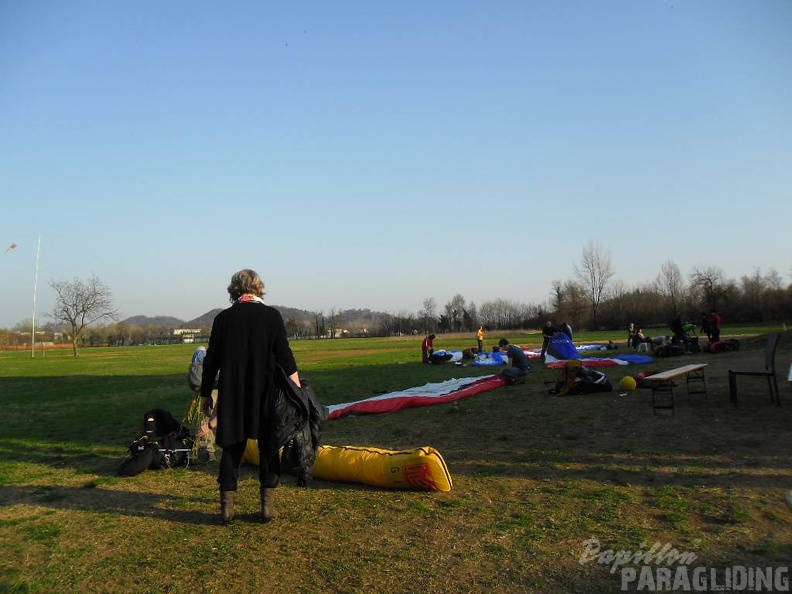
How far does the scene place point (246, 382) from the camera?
14.7 ft

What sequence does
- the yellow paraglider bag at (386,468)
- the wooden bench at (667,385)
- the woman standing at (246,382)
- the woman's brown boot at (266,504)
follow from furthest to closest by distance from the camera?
the wooden bench at (667,385)
the yellow paraglider bag at (386,468)
the woman's brown boot at (266,504)
the woman standing at (246,382)

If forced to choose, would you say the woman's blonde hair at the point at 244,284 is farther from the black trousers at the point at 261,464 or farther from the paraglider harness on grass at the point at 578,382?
the paraglider harness on grass at the point at 578,382

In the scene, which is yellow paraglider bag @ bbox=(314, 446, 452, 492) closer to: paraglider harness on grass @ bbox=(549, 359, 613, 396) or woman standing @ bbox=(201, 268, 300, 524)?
woman standing @ bbox=(201, 268, 300, 524)

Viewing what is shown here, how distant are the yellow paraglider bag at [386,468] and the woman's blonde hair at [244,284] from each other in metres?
2.04

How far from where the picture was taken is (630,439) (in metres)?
6.95

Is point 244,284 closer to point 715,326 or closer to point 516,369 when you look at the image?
point 516,369

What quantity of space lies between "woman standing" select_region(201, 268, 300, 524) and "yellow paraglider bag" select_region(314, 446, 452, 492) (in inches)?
45.3

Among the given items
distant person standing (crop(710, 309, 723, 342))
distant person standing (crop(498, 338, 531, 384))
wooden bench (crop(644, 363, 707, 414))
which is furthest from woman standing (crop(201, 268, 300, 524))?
distant person standing (crop(710, 309, 723, 342))

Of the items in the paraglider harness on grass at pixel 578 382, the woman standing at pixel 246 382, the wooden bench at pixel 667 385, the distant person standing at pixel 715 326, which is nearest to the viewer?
the woman standing at pixel 246 382

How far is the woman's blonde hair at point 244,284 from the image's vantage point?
4.78 m

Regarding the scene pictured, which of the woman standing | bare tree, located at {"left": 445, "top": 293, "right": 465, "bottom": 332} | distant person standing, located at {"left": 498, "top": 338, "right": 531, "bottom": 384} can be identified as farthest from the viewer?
bare tree, located at {"left": 445, "top": 293, "right": 465, "bottom": 332}

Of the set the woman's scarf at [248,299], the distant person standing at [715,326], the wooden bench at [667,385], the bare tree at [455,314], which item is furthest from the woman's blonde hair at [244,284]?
the bare tree at [455,314]

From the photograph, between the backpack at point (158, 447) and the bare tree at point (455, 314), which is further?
the bare tree at point (455, 314)

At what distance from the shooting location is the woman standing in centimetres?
443
